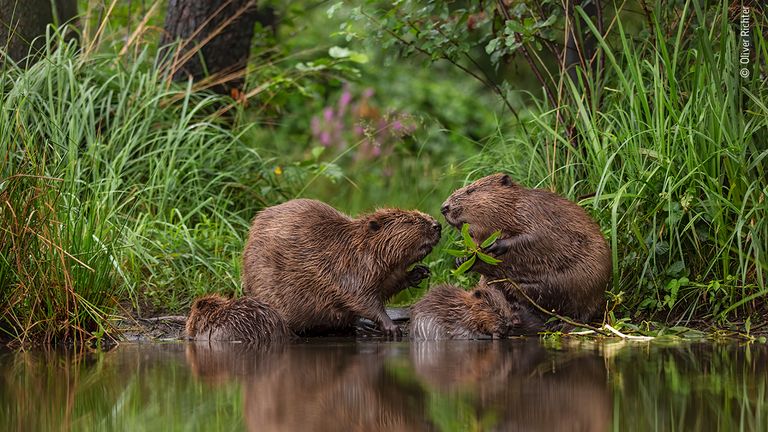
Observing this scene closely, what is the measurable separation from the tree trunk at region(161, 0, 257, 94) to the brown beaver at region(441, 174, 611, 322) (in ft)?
9.07

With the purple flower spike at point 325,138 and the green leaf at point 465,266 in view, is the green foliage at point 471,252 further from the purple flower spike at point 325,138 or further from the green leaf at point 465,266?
the purple flower spike at point 325,138

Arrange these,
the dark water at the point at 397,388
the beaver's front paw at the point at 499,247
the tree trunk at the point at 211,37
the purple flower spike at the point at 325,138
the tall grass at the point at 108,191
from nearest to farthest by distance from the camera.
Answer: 1. the dark water at the point at 397,388
2. the tall grass at the point at 108,191
3. the beaver's front paw at the point at 499,247
4. the tree trunk at the point at 211,37
5. the purple flower spike at the point at 325,138

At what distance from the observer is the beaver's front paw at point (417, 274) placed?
18.4 feet

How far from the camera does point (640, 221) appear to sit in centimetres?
551

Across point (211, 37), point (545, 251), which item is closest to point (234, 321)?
point (545, 251)

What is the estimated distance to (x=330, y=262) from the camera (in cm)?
544

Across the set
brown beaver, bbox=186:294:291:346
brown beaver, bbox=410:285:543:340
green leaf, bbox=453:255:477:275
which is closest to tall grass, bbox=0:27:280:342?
brown beaver, bbox=186:294:291:346

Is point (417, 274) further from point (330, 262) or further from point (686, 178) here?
point (686, 178)

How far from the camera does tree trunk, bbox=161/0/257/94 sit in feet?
25.2

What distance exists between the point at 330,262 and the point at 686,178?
1.63 meters

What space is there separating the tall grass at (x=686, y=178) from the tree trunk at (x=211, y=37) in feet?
9.13

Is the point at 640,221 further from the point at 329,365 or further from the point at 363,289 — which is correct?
the point at 329,365

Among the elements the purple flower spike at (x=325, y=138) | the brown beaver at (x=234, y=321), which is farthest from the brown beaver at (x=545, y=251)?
the purple flower spike at (x=325, y=138)

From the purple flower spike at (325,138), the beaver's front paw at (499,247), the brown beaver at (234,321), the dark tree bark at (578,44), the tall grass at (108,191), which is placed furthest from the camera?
the purple flower spike at (325,138)
